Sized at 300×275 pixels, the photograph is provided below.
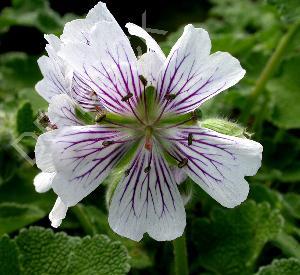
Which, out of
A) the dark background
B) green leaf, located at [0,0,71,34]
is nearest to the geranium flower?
green leaf, located at [0,0,71,34]

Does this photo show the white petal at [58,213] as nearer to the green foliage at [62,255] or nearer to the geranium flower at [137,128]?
the geranium flower at [137,128]

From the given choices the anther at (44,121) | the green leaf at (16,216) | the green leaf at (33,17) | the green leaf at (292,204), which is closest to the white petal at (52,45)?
the anther at (44,121)

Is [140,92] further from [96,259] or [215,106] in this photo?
[215,106]

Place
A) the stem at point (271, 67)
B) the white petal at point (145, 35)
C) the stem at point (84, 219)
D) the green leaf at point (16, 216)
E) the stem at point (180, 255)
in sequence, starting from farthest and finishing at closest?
the stem at point (271, 67)
the stem at point (84, 219)
the green leaf at point (16, 216)
the stem at point (180, 255)
the white petal at point (145, 35)

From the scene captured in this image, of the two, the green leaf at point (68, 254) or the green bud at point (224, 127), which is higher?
the green bud at point (224, 127)

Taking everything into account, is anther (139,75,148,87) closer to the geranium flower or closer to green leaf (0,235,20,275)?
the geranium flower

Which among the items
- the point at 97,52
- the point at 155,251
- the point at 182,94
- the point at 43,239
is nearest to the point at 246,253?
the point at 155,251

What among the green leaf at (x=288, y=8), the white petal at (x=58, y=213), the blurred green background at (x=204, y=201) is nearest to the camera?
the white petal at (x=58, y=213)
